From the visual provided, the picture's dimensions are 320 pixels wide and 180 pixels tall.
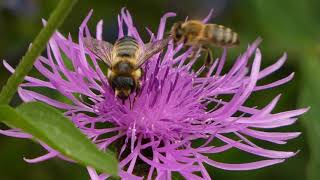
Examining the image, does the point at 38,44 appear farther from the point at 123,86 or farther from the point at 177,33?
the point at 177,33

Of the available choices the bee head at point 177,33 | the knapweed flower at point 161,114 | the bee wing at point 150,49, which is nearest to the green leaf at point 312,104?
the knapweed flower at point 161,114

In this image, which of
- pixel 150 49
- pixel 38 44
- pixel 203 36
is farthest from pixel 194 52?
pixel 38 44

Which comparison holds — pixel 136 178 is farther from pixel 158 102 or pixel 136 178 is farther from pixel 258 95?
pixel 258 95

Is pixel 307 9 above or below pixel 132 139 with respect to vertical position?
above

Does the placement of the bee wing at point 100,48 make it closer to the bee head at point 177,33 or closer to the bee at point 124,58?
the bee at point 124,58

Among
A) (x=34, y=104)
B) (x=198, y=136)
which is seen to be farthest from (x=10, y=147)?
(x=34, y=104)

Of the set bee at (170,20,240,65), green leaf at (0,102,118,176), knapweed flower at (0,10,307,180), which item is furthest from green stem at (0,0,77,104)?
bee at (170,20,240,65)
